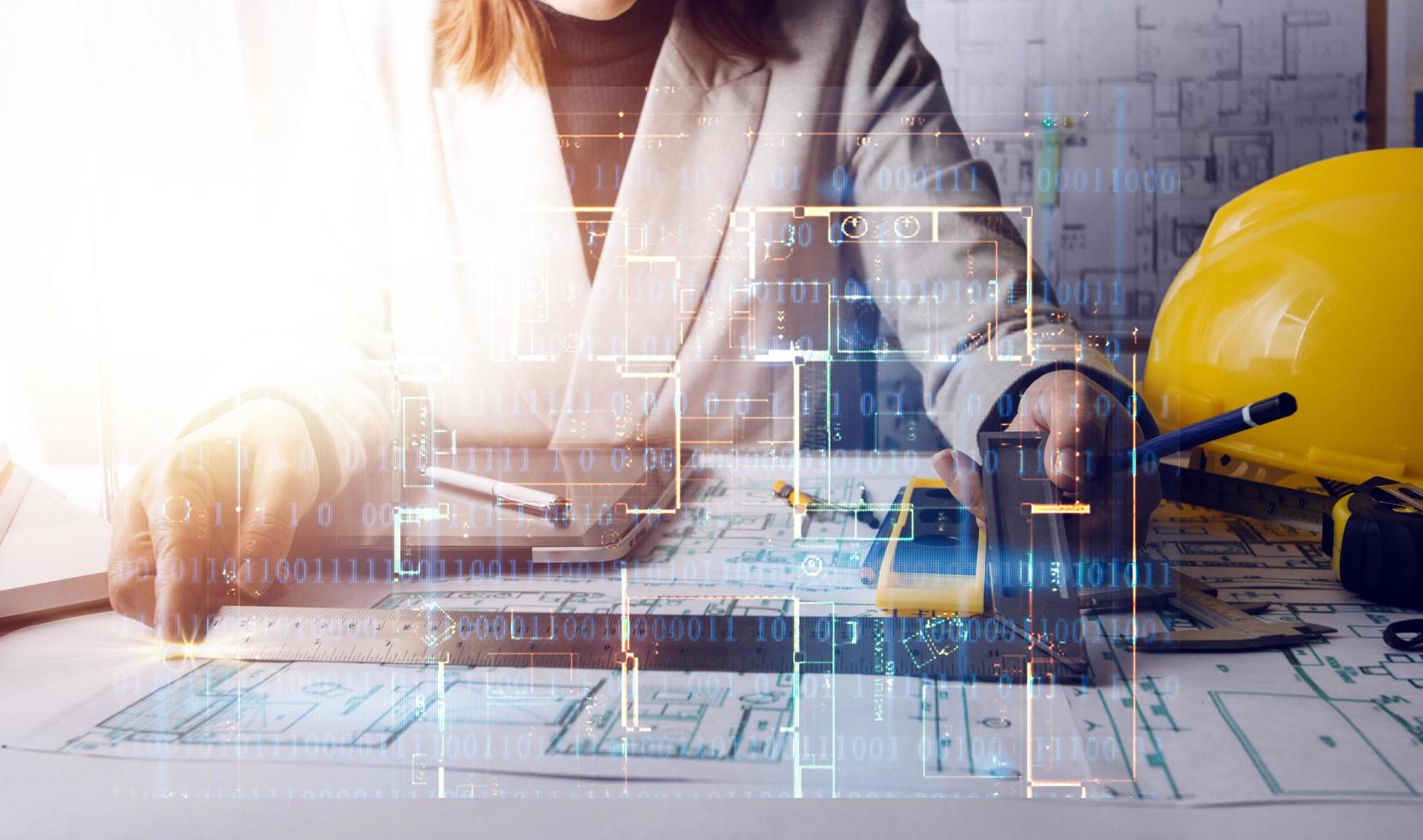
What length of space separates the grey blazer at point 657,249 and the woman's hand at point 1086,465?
0.34ft

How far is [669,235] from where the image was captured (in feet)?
2.56

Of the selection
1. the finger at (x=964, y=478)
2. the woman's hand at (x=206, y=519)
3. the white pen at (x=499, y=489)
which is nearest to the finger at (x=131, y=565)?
the woman's hand at (x=206, y=519)

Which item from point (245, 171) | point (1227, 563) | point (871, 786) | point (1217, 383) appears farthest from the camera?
point (245, 171)

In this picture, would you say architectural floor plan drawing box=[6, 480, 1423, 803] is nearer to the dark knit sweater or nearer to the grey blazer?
the grey blazer

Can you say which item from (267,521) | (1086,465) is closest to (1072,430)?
(1086,465)

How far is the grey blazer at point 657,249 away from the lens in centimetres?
74

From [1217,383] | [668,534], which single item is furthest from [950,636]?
[1217,383]

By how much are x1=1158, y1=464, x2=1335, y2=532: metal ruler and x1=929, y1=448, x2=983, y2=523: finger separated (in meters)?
0.26

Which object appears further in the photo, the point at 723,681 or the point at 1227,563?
the point at 1227,563

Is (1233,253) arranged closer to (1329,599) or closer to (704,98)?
(1329,599)

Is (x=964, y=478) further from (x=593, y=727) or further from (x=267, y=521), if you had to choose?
(x=267, y=521)

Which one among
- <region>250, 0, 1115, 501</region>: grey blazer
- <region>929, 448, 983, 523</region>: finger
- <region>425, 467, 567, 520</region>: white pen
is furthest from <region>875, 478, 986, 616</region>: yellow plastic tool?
<region>425, 467, 567, 520</region>: white pen

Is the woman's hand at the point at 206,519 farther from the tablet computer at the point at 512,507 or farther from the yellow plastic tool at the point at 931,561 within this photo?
the yellow plastic tool at the point at 931,561

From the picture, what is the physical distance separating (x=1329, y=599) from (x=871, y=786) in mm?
362
